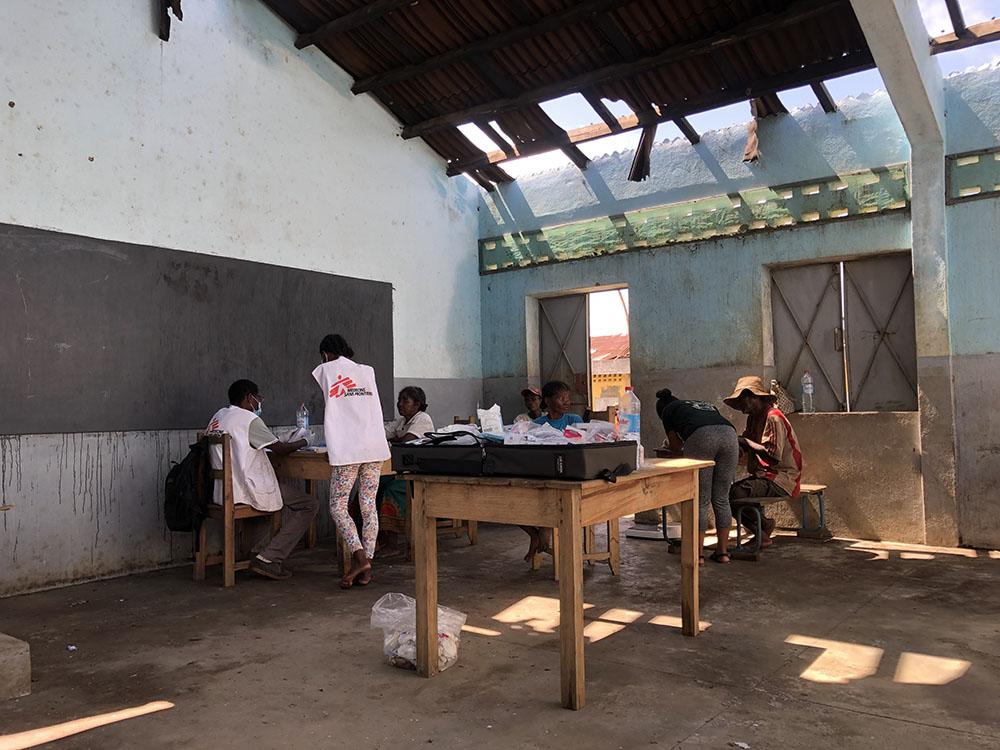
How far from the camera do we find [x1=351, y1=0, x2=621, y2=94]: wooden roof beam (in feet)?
19.7

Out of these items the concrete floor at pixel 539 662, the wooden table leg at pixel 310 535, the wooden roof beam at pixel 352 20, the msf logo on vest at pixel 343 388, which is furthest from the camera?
the wooden table leg at pixel 310 535

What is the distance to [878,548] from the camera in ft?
19.1

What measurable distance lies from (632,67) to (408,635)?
5241 millimetres

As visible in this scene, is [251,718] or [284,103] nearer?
[251,718]

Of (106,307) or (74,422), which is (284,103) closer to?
(106,307)

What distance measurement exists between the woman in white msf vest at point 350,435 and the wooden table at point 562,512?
5.31 feet

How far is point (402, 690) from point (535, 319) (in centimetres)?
583

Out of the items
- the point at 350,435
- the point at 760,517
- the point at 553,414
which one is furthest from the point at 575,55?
the point at 760,517

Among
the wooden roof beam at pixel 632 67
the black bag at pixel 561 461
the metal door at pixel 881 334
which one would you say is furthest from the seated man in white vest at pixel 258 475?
the metal door at pixel 881 334

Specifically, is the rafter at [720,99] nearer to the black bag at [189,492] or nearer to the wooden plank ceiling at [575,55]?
the wooden plank ceiling at [575,55]

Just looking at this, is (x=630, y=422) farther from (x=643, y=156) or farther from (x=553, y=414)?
(x=643, y=156)

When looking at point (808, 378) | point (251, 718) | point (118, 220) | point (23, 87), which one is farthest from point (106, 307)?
point (808, 378)

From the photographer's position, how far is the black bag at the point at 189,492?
5031 mm

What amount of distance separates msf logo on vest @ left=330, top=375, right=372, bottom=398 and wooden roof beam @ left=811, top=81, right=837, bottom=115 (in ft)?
15.5
